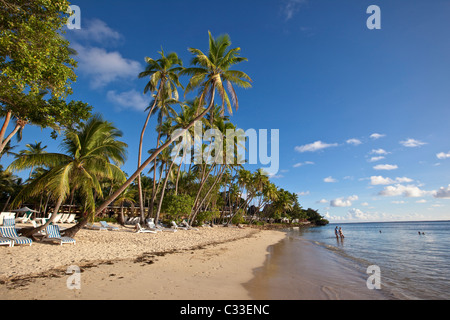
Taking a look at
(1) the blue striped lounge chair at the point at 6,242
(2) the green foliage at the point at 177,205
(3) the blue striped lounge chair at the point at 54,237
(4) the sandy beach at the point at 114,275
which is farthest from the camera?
(2) the green foliage at the point at 177,205

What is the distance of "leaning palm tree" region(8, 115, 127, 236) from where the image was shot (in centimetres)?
982

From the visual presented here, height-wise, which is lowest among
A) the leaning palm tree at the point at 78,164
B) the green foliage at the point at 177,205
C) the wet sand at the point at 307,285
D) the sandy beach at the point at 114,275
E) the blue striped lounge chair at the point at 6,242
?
the wet sand at the point at 307,285

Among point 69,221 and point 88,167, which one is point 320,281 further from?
point 69,221

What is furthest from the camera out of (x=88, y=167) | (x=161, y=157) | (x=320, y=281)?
(x=161, y=157)

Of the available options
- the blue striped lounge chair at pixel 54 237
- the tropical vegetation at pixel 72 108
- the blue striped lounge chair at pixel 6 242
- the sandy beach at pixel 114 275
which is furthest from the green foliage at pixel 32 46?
the blue striped lounge chair at pixel 54 237

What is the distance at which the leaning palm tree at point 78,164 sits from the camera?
32.2 ft

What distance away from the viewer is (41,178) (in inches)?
396

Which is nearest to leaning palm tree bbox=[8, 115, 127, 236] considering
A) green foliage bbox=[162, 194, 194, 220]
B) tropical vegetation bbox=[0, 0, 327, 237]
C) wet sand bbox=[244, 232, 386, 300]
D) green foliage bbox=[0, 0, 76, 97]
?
tropical vegetation bbox=[0, 0, 327, 237]

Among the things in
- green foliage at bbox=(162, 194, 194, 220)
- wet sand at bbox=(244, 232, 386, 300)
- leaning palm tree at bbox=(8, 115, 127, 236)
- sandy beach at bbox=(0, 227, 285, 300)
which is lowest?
wet sand at bbox=(244, 232, 386, 300)

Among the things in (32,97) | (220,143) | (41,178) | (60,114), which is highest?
(220,143)

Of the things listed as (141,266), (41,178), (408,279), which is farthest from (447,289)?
(41,178)

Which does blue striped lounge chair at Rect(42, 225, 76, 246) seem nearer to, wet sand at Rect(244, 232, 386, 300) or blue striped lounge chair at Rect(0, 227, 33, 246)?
blue striped lounge chair at Rect(0, 227, 33, 246)

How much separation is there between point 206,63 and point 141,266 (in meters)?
12.2

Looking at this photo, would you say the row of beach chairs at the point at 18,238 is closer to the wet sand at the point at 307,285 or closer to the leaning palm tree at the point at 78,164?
the leaning palm tree at the point at 78,164
